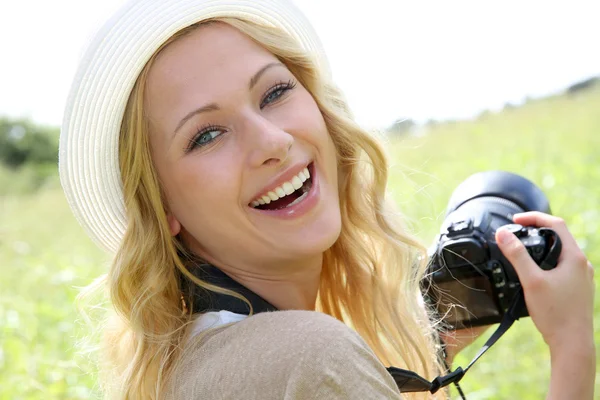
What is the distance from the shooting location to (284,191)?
1631 mm

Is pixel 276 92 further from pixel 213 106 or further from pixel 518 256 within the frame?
pixel 518 256

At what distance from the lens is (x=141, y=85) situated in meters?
1.64

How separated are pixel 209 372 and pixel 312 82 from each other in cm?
85

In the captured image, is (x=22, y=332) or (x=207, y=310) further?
(x=22, y=332)

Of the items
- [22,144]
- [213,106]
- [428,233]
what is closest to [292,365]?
[213,106]

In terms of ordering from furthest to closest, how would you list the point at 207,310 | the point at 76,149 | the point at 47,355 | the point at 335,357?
the point at 47,355 < the point at 76,149 < the point at 207,310 < the point at 335,357

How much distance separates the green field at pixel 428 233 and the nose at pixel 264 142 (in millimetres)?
559

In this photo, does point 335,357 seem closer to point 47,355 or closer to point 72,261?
point 47,355

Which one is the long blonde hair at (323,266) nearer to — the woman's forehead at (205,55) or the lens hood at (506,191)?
the woman's forehead at (205,55)

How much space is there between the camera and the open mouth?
1624 mm

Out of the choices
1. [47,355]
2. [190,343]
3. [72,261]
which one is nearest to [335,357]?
[190,343]

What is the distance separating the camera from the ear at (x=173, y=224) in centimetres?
174

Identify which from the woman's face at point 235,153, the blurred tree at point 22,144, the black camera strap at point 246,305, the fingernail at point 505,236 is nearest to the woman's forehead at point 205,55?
the woman's face at point 235,153

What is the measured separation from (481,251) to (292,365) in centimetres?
78
